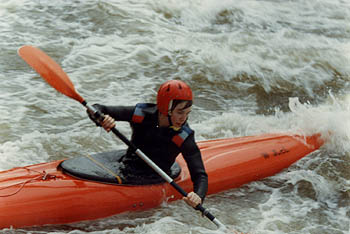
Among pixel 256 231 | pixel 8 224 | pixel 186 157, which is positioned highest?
pixel 186 157

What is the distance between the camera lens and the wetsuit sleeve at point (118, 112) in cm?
309

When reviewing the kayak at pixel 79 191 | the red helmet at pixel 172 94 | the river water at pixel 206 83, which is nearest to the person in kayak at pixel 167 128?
the red helmet at pixel 172 94

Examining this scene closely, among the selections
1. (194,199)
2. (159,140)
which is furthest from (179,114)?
(194,199)

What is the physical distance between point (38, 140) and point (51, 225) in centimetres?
147

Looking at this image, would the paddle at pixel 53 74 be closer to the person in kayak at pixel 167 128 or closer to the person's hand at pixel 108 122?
the person in kayak at pixel 167 128

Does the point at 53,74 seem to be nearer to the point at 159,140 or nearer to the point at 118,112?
the point at 118,112

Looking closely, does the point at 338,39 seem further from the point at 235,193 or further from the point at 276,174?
the point at 235,193

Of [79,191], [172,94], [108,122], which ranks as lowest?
[79,191]

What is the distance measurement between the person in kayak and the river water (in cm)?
55

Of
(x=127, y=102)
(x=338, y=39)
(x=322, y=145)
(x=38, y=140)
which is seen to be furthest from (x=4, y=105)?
(x=338, y=39)

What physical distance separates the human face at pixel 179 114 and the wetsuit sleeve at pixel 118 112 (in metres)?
0.29

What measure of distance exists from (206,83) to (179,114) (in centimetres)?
345

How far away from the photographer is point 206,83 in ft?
21.1

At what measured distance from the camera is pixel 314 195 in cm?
424
